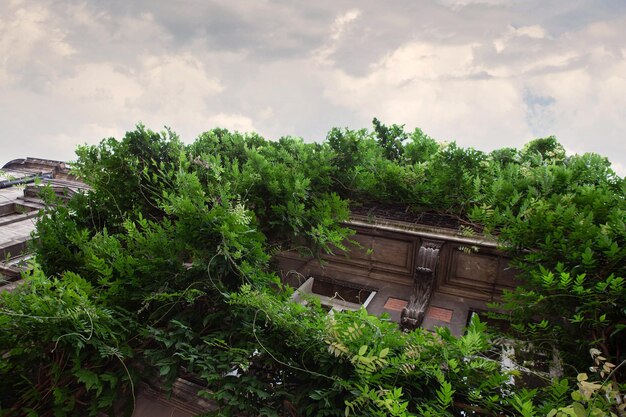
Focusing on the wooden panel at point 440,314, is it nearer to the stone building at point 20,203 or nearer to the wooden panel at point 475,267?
the wooden panel at point 475,267

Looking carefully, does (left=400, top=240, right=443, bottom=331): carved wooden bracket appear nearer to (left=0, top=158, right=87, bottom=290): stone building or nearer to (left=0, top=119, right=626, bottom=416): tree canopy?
(left=0, top=119, right=626, bottom=416): tree canopy

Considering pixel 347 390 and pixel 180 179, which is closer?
pixel 347 390

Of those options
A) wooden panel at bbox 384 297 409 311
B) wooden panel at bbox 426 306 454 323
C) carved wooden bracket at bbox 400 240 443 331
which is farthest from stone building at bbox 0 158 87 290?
wooden panel at bbox 426 306 454 323

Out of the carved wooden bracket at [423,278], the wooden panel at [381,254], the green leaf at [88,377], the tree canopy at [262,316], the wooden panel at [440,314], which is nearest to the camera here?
the tree canopy at [262,316]

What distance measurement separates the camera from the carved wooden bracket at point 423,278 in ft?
24.4

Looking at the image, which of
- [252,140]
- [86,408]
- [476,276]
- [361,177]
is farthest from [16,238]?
[476,276]

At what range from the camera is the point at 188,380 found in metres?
5.81

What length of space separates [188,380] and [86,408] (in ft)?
4.48

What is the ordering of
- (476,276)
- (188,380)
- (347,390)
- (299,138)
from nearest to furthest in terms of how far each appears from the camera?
(347,390) < (188,380) < (476,276) < (299,138)

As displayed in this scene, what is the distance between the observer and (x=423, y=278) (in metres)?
7.73

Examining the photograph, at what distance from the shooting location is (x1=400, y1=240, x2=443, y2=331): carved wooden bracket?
7.45 m

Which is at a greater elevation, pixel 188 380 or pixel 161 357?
pixel 161 357

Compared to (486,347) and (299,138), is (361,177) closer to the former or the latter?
(299,138)

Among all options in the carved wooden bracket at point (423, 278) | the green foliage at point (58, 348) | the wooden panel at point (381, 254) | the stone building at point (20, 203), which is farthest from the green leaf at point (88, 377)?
the wooden panel at point (381, 254)
